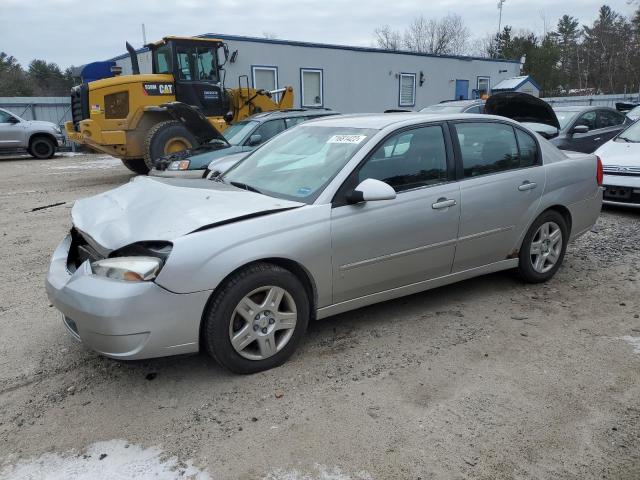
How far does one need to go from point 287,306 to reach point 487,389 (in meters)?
1.32

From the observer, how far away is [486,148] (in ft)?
14.0

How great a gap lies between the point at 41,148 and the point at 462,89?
60.7 ft

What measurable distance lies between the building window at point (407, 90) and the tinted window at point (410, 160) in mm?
19495

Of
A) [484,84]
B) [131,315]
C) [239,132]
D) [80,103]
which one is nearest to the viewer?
[131,315]

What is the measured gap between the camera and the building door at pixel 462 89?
24.6 meters

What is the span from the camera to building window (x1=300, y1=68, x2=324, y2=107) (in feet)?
64.8

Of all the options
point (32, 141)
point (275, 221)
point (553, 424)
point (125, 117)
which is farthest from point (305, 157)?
point (32, 141)

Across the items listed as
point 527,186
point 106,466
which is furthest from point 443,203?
point 106,466

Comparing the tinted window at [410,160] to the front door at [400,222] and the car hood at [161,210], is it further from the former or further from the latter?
the car hood at [161,210]

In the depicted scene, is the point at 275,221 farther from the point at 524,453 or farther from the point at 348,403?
the point at 524,453

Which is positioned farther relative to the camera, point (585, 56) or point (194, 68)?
point (585, 56)

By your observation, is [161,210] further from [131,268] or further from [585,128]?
[585,128]

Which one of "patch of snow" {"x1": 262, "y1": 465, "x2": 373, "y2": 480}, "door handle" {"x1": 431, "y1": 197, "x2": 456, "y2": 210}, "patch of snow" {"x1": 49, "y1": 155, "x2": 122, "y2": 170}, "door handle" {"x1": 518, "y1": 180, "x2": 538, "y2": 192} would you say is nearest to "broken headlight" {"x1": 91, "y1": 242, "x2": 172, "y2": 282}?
"patch of snow" {"x1": 262, "y1": 465, "x2": 373, "y2": 480}

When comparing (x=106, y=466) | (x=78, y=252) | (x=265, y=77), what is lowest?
(x=106, y=466)
